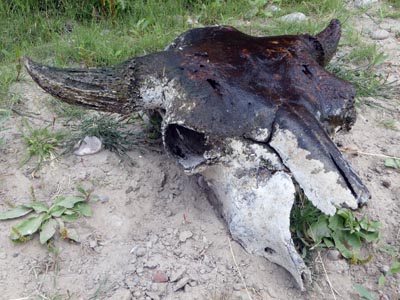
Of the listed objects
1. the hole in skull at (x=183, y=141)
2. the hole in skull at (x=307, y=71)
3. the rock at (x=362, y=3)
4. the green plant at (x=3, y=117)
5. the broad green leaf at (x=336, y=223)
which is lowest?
the rock at (x=362, y=3)

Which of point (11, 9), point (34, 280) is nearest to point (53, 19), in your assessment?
point (11, 9)

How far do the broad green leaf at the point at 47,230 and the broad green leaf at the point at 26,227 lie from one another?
0.10ft

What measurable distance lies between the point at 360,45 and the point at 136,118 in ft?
7.19

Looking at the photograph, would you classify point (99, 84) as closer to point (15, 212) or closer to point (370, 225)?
point (15, 212)

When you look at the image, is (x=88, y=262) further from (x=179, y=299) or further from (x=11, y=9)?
(x=11, y=9)

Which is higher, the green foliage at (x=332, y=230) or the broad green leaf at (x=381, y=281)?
the green foliage at (x=332, y=230)

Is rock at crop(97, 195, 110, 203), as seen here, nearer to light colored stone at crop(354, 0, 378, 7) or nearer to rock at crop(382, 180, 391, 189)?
rock at crop(382, 180, 391, 189)

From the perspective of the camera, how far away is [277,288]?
2805 mm

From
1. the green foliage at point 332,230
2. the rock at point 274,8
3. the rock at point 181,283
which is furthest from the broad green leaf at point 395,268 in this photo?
the rock at point 274,8

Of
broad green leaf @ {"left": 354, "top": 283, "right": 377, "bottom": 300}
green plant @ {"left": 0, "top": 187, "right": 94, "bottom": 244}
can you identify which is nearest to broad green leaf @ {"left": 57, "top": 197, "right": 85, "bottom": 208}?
green plant @ {"left": 0, "top": 187, "right": 94, "bottom": 244}

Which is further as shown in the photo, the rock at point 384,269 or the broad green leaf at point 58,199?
the broad green leaf at point 58,199

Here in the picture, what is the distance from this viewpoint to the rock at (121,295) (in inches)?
106

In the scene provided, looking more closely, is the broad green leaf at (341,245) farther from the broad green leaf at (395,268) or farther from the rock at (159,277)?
the rock at (159,277)

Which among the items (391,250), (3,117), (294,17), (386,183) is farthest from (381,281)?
(294,17)
